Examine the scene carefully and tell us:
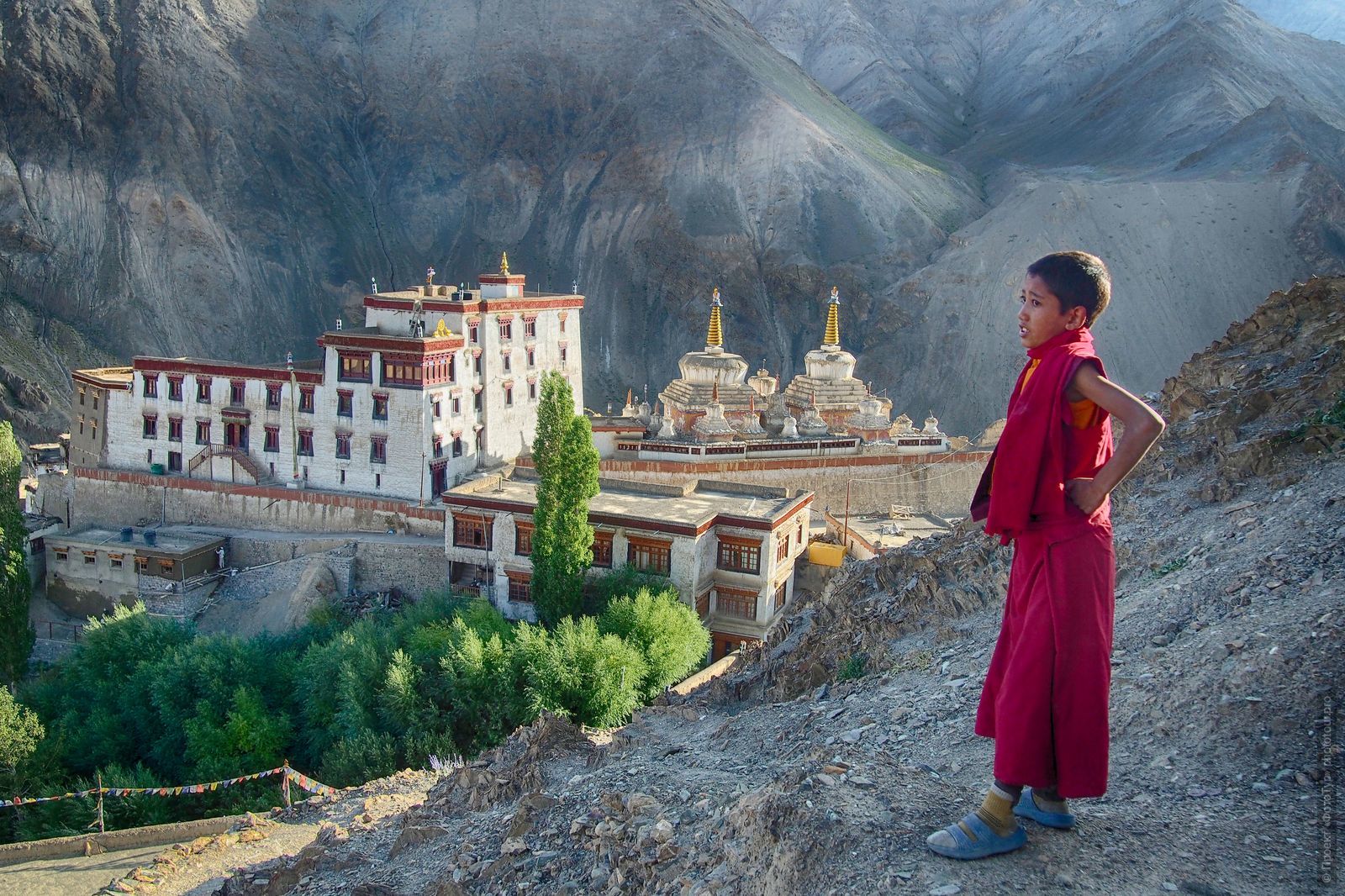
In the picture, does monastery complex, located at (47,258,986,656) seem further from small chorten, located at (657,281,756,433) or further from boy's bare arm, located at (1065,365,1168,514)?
boy's bare arm, located at (1065,365,1168,514)

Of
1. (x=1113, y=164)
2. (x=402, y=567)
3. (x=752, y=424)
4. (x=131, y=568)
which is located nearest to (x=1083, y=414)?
(x=402, y=567)

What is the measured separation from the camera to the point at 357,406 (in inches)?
1307

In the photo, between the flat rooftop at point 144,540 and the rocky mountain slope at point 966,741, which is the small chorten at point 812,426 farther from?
the rocky mountain slope at point 966,741

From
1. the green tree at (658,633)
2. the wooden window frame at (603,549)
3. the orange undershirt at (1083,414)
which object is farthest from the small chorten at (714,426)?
the orange undershirt at (1083,414)

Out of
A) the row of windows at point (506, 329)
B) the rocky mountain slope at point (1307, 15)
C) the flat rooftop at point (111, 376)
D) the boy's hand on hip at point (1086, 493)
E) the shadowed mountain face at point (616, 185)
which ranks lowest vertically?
the boy's hand on hip at point (1086, 493)

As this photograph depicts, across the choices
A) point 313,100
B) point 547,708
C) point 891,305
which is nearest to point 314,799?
point 547,708

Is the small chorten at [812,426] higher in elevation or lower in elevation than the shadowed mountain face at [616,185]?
lower

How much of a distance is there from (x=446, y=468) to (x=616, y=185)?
146ft

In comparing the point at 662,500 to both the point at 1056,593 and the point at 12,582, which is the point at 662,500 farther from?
the point at 1056,593

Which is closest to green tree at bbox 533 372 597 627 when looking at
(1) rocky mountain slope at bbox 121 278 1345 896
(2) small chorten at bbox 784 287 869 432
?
(1) rocky mountain slope at bbox 121 278 1345 896

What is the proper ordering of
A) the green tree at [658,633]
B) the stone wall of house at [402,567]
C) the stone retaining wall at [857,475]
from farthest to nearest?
the stone retaining wall at [857,475]
the stone wall of house at [402,567]
the green tree at [658,633]

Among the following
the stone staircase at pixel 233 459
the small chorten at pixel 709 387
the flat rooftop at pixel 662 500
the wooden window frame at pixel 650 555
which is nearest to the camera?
the wooden window frame at pixel 650 555

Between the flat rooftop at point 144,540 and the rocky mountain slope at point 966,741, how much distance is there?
1849cm

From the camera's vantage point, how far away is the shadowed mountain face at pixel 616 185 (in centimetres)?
6253
